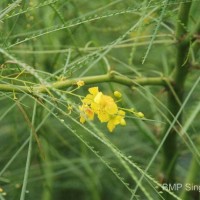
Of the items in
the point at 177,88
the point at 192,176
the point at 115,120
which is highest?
Answer: the point at 115,120

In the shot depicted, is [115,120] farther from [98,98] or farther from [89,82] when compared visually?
[89,82]

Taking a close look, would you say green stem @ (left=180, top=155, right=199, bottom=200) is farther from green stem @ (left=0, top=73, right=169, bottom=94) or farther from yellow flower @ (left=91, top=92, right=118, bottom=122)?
yellow flower @ (left=91, top=92, right=118, bottom=122)

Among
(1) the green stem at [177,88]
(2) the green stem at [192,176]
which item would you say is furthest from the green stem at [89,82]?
(2) the green stem at [192,176]

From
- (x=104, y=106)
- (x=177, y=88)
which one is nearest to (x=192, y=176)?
(x=177, y=88)

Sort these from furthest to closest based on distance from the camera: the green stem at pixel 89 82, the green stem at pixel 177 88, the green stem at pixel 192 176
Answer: the green stem at pixel 192 176 → the green stem at pixel 177 88 → the green stem at pixel 89 82

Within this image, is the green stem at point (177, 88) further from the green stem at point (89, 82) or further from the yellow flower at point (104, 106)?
the yellow flower at point (104, 106)

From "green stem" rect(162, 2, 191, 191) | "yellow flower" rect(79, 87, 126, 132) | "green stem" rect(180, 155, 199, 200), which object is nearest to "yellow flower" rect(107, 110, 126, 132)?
"yellow flower" rect(79, 87, 126, 132)

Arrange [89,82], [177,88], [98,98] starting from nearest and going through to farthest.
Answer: [98,98], [89,82], [177,88]

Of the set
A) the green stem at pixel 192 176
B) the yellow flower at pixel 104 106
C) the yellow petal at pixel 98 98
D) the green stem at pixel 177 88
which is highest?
the yellow petal at pixel 98 98
